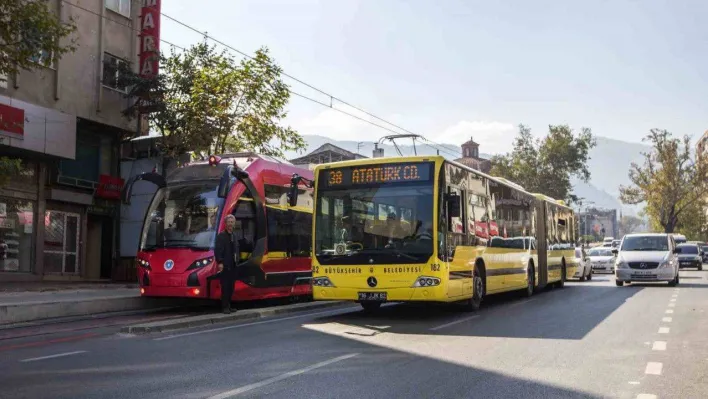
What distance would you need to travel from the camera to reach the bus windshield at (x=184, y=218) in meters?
14.3

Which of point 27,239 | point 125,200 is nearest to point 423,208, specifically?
point 125,200

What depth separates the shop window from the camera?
2408 centimetres

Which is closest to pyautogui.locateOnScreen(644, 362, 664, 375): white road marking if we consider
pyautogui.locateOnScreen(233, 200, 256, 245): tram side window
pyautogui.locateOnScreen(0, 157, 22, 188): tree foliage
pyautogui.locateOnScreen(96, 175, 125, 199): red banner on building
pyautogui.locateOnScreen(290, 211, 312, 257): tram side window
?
pyautogui.locateOnScreen(233, 200, 256, 245): tram side window

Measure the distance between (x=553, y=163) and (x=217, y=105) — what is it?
198ft

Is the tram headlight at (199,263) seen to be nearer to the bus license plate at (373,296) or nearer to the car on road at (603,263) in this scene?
the bus license plate at (373,296)

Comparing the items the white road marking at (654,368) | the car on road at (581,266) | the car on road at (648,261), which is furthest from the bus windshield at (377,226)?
the car on road at (581,266)

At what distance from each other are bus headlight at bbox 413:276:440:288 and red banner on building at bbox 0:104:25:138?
15730 millimetres

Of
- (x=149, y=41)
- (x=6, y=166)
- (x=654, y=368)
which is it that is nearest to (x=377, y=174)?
(x=654, y=368)

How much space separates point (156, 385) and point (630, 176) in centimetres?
7703

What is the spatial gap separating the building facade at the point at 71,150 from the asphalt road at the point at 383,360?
14.7 m

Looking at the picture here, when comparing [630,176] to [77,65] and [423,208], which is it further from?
[423,208]

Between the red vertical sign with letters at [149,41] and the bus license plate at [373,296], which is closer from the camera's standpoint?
the bus license plate at [373,296]

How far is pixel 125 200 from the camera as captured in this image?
15.0 metres

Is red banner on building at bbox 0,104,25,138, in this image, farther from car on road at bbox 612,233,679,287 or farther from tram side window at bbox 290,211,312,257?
car on road at bbox 612,233,679,287
